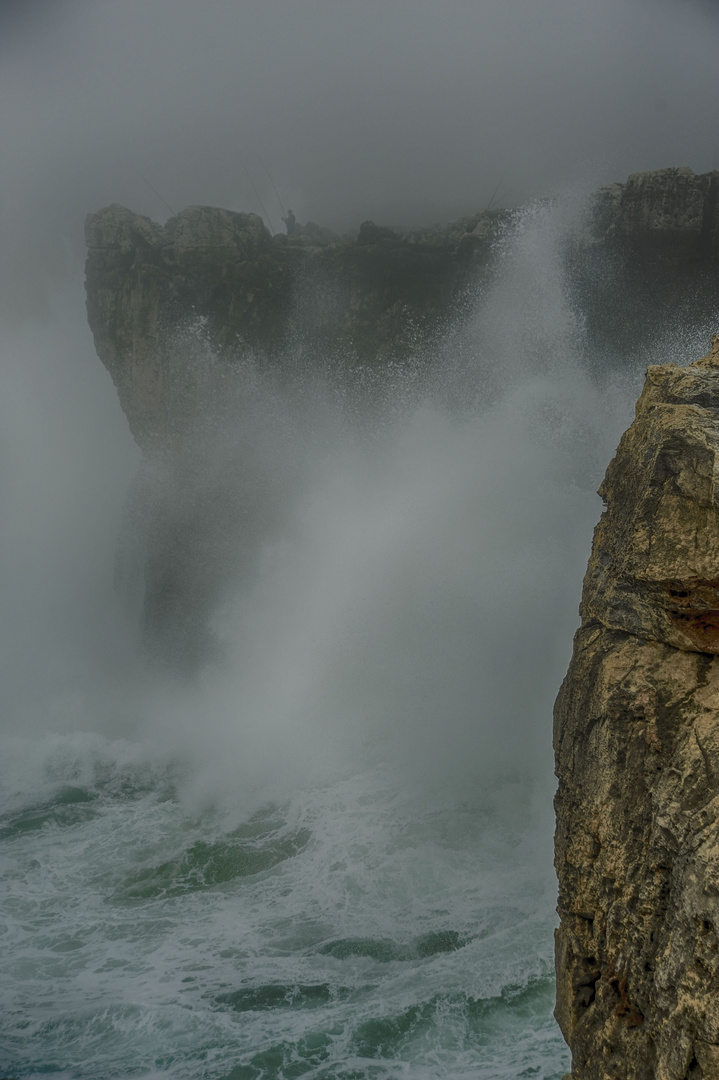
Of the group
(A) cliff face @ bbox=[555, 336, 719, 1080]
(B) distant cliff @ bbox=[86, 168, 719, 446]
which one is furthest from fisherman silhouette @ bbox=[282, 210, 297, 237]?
(A) cliff face @ bbox=[555, 336, 719, 1080]

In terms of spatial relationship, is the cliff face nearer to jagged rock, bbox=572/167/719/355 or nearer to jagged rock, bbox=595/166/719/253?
jagged rock, bbox=572/167/719/355

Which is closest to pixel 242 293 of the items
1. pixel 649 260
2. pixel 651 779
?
pixel 649 260

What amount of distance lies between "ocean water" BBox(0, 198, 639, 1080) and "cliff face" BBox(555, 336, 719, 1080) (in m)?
5.78

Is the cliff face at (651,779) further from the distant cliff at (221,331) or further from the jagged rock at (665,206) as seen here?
the distant cliff at (221,331)

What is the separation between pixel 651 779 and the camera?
4047 millimetres

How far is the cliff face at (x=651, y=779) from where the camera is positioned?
3.33 metres

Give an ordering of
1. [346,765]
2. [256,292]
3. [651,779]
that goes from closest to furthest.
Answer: [651,779]
[346,765]
[256,292]

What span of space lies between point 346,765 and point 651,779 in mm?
15360

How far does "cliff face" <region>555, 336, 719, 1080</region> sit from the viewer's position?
10.9 ft

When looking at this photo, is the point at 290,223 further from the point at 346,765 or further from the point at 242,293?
the point at 346,765

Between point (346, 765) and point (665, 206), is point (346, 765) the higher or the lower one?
the lower one

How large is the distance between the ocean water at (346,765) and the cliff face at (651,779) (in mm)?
5777

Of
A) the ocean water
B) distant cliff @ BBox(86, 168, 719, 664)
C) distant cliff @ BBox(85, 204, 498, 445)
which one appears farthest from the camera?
distant cliff @ BBox(85, 204, 498, 445)

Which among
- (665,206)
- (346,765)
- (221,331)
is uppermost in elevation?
(665,206)
